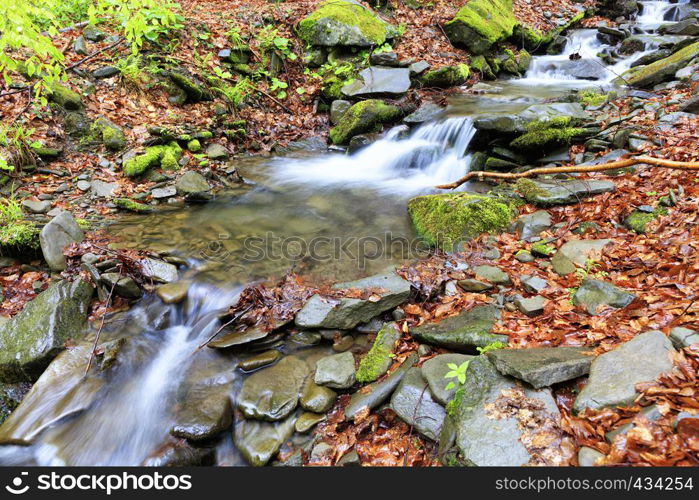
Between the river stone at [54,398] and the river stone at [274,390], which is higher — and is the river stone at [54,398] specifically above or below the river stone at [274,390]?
above

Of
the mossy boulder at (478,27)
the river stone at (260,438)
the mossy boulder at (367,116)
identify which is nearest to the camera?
the river stone at (260,438)

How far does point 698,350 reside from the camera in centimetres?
228

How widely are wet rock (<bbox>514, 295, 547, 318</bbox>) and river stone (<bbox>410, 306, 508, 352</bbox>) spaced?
21cm

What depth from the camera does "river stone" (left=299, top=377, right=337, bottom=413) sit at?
3.32 metres

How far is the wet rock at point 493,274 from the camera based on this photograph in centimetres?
412

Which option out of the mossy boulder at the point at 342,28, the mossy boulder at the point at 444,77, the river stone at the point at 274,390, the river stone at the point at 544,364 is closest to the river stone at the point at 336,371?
the river stone at the point at 274,390

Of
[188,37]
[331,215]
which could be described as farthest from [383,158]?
[188,37]

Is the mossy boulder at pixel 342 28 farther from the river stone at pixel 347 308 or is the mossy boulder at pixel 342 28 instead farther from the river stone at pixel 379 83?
the river stone at pixel 347 308

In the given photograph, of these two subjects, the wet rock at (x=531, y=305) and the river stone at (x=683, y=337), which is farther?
the wet rock at (x=531, y=305)

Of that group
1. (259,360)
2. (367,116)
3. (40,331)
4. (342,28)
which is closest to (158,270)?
(40,331)

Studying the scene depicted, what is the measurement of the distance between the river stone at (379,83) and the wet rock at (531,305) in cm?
741

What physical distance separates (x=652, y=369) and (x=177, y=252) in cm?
532

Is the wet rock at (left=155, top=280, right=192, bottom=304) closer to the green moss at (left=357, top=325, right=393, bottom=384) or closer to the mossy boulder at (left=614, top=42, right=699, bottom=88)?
the green moss at (left=357, top=325, right=393, bottom=384)

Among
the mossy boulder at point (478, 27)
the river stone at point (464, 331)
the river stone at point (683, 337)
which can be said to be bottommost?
the river stone at point (464, 331)
